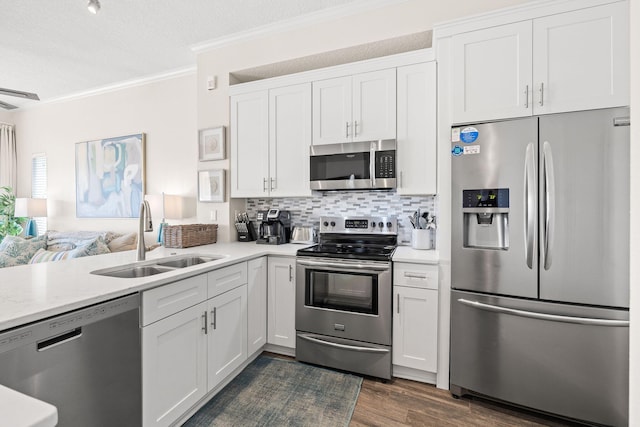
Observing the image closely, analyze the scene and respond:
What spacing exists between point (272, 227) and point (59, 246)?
299 centimetres

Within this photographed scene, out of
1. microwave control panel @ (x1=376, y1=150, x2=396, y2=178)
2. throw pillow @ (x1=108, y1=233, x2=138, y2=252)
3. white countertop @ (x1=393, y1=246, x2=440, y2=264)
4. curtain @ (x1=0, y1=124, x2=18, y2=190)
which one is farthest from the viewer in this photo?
curtain @ (x1=0, y1=124, x2=18, y2=190)

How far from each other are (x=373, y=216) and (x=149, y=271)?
1866mm

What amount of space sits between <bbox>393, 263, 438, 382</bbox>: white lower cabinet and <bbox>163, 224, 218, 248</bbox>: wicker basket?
70.4 inches

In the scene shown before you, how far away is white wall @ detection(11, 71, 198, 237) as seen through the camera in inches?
147

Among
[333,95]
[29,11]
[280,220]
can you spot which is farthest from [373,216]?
[29,11]

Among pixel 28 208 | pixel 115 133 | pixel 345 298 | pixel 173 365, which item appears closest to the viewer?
pixel 173 365

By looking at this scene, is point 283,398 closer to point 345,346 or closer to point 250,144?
point 345,346

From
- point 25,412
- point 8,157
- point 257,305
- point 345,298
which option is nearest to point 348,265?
point 345,298

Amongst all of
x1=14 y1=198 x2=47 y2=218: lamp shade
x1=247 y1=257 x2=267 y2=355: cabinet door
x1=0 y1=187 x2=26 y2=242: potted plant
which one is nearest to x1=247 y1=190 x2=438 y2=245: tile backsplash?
x1=247 y1=257 x2=267 y2=355: cabinet door

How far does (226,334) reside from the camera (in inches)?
79.0

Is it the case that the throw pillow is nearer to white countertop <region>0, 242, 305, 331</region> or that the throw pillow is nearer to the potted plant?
white countertop <region>0, 242, 305, 331</region>

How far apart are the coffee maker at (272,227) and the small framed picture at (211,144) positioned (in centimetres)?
76

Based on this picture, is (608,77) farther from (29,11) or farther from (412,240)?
(29,11)

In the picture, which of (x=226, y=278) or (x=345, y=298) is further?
(x=345, y=298)
